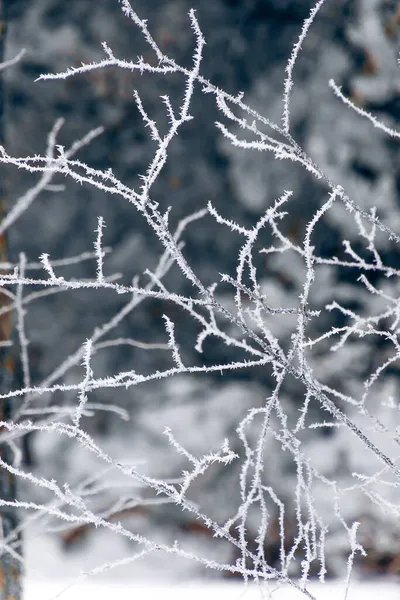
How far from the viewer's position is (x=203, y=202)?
2.20m

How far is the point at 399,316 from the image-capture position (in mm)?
725

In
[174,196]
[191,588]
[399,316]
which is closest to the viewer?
[399,316]

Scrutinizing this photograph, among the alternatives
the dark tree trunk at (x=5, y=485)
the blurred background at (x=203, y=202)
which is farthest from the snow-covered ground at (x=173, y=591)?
the dark tree trunk at (x=5, y=485)

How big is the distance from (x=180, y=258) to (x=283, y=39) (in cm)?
178

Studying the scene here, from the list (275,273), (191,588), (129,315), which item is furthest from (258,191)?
(191,588)

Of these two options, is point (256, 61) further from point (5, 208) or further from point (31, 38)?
point (5, 208)

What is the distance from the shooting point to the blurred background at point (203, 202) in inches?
82.2

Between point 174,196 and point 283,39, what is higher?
point 283,39

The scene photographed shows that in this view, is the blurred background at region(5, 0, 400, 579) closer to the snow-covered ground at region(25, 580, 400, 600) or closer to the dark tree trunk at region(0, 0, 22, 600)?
the snow-covered ground at region(25, 580, 400, 600)

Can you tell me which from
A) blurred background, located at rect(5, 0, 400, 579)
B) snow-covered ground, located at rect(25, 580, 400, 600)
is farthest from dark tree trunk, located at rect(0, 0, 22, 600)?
blurred background, located at rect(5, 0, 400, 579)

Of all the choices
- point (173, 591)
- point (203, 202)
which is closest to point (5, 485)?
point (173, 591)

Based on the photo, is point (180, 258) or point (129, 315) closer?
point (180, 258)

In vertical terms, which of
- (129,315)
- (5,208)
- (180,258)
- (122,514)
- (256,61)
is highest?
(256,61)

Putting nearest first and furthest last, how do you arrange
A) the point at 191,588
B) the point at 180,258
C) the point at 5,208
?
the point at 180,258 < the point at 5,208 < the point at 191,588
